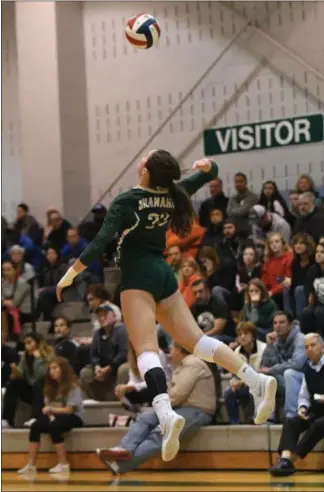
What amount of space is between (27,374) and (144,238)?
6707 millimetres

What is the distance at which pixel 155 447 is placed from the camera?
10828mm

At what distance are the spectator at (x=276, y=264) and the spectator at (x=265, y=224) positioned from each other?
3.40 ft

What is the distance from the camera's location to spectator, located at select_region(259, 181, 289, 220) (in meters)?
14.6

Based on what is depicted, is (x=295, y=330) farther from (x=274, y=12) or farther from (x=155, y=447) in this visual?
(x=274, y=12)

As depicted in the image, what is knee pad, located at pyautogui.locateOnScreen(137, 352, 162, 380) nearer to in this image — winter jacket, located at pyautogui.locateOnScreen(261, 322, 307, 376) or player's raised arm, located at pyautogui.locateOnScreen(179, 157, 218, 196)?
player's raised arm, located at pyautogui.locateOnScreen(179, 157, 218, 196)

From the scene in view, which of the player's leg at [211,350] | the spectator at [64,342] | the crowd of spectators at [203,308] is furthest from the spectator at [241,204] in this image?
the player's leg at [211,350]

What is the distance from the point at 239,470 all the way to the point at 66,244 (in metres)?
5.67

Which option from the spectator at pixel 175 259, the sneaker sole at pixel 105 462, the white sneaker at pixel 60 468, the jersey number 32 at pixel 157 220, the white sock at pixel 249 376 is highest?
the jersey number 32 at pixel 157 220

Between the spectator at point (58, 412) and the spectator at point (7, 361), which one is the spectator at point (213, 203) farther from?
the spectator at point (58, 412)

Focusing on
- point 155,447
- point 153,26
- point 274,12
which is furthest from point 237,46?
point 153,26

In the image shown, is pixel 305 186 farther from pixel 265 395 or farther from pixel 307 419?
pixel 265 395

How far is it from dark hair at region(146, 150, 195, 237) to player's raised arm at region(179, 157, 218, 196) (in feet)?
0.40

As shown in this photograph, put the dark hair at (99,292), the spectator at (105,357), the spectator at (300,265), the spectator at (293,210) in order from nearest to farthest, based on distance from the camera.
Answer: the spectator at (300,265), the spectator at (105,357), the dark hair at (99,292), the spectator at (293,210)

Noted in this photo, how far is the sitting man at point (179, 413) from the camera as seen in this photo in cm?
1087
